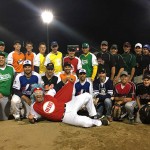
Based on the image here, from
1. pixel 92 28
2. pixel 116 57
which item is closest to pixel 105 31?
pixel 92 28

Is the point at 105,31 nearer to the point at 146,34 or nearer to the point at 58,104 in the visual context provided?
the point at 146,34

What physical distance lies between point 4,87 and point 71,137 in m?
2.86

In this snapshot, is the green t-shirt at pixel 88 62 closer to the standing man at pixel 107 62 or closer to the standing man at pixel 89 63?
the standing man at pixel 89 63

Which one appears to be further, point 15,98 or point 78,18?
point 78,18

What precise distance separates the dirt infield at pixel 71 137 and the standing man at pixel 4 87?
2.74 feet

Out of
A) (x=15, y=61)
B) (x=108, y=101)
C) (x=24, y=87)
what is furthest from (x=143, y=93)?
(x=15, y=61)

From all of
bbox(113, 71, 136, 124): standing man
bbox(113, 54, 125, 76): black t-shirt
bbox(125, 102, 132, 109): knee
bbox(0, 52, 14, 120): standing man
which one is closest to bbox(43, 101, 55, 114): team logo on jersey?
bbox(0, 52, 14, 120): standing man

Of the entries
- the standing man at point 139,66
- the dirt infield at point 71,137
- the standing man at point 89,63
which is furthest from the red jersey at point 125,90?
the standing man at point 139,66

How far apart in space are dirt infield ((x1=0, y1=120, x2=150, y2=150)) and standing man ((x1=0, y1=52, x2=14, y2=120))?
83cm

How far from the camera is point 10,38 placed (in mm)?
27500

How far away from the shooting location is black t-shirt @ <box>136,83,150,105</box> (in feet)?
24.5

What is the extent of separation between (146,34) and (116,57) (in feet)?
64.3

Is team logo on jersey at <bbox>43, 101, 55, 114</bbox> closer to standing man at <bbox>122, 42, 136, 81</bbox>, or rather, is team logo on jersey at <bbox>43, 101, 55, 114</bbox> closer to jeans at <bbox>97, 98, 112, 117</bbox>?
jeans at <bbox>97, 98, 112, 117</bbox>

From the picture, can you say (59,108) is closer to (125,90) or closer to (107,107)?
(107,107)
